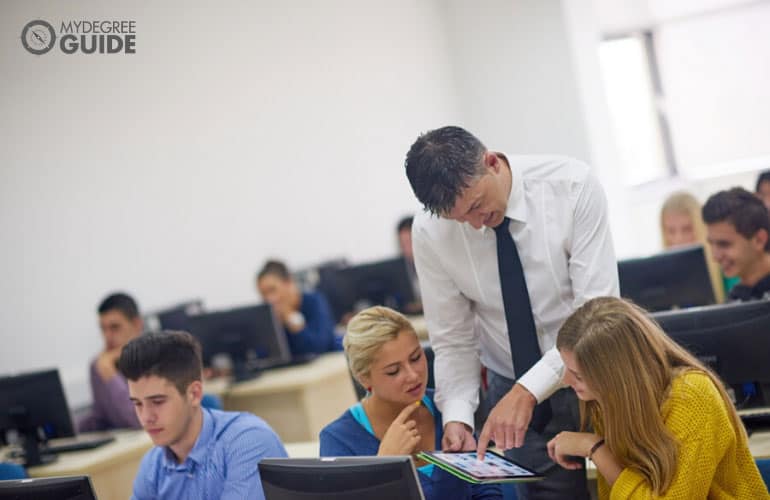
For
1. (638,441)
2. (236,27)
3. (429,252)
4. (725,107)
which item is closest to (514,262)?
(429,252)

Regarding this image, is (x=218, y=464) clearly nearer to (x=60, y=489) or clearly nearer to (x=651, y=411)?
(x=60, y=489)

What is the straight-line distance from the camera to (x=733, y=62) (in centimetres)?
938

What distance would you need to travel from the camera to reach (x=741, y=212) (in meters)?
3.43

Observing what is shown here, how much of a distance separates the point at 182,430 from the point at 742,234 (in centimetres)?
203

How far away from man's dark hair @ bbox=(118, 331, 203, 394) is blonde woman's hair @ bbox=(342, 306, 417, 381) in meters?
0.52

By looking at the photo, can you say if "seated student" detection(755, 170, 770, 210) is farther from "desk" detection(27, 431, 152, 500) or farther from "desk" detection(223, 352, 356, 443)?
"desk" detection(27, 431, 152, 500)

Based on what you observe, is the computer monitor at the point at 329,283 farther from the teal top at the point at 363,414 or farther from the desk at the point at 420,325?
the teal top at the point at 363,414

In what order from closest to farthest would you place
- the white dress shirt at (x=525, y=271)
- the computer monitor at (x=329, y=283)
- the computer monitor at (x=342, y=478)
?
the computer monitor at (x=342, y=478), the white dress shirt at (x=525, y=271), the computer monitor at (x=329, y=283)

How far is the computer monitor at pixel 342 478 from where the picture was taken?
181 cm

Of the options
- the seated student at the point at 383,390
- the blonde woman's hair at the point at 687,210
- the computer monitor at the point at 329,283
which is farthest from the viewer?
the computer monitor at the point at 329,283

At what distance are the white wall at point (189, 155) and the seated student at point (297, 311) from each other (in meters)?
0.64

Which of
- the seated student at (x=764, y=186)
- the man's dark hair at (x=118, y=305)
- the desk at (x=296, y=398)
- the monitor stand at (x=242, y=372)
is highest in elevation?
the man's dark hair at (x=118, y=305)

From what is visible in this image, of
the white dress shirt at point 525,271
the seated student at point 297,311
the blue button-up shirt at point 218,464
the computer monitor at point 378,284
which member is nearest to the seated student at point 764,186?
the computer monitor at point 378,284

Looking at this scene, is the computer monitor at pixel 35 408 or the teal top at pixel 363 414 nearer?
the teal top at pixel 363 414
